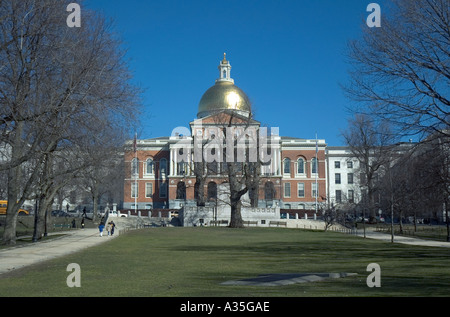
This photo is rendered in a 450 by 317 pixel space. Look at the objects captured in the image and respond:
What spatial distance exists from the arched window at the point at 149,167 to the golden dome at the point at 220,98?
540 inches

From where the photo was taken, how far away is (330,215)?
184ft

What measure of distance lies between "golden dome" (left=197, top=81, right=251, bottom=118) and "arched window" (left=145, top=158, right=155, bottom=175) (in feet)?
45.0

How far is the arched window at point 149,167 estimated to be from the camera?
10025cm

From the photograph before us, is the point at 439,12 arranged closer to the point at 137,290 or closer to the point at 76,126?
the point at 137,290

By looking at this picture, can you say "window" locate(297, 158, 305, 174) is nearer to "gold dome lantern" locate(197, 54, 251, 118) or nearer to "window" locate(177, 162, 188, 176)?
"gold dome lantern" locate(197, 54, 251, 118)

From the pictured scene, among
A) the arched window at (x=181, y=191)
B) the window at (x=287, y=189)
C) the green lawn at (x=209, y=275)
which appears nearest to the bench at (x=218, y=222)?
the arched window at (x=181, y=191)

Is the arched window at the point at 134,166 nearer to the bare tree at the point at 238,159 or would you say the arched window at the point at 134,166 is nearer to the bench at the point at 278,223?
the bare tree at the point at 238,159

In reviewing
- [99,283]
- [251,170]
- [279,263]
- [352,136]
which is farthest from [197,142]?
[99,283]

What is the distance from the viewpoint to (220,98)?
91688mm

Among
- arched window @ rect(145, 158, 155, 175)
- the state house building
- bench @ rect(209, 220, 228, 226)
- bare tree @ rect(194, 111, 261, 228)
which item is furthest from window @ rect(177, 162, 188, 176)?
bare tree @ rect(194, 111, 261, 228)

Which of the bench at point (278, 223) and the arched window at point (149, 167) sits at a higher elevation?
the arched window at point (149, 167)

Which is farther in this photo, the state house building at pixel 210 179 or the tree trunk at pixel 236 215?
the state house building at pixel 210 179

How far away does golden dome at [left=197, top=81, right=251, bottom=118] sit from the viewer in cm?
9038

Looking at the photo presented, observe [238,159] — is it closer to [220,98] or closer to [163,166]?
[220,98]
